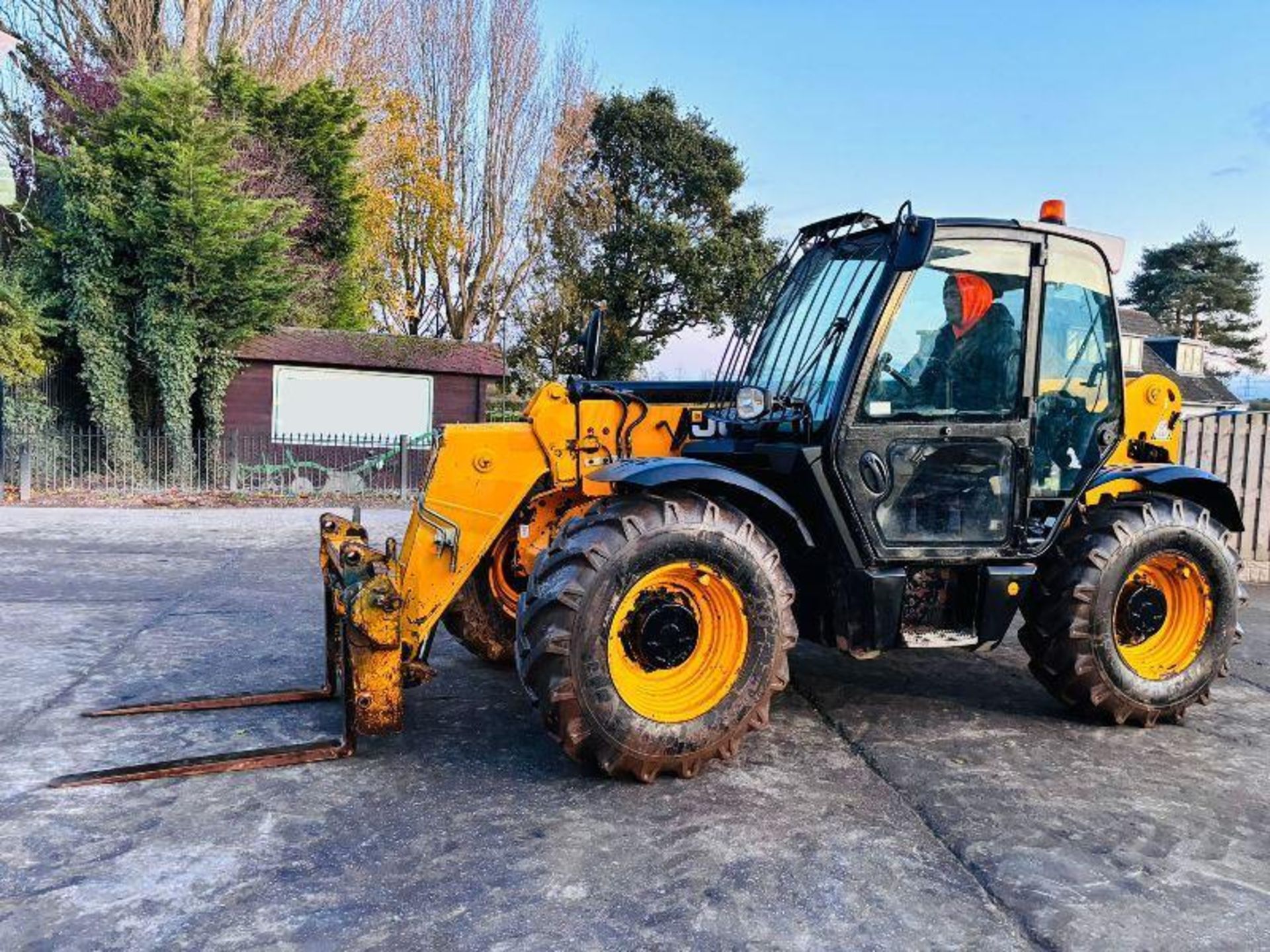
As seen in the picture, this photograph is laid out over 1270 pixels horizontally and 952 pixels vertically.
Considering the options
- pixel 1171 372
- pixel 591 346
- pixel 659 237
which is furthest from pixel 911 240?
pixel 1171 372

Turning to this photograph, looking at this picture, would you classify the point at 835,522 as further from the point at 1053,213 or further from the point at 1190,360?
the point at 1190,360

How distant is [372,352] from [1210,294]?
50.6 metres

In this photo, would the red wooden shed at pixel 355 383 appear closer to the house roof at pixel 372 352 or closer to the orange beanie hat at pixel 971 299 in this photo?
the house roof at pixel 372 352

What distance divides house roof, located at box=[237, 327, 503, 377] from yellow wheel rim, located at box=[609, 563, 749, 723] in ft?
50.9

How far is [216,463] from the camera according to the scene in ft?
55.3

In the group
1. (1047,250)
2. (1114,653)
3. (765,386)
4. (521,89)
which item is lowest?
(1114,653)

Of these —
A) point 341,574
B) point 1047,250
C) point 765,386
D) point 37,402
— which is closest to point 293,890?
point 341,574

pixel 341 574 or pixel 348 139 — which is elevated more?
pixel 348 139

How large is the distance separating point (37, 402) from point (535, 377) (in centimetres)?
1347

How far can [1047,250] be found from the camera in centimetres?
443

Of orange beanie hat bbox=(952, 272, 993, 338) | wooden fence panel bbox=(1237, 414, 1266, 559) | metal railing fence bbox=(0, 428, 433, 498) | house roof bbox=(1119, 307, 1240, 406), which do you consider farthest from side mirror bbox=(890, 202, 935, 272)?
house roof bbox=(1119, 307, 1240, 406)

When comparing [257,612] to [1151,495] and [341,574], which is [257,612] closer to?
[341,574]

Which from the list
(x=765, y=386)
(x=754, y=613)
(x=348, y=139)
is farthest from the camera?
(x=348, y=139)

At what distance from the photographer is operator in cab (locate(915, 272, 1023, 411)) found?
4.22m
